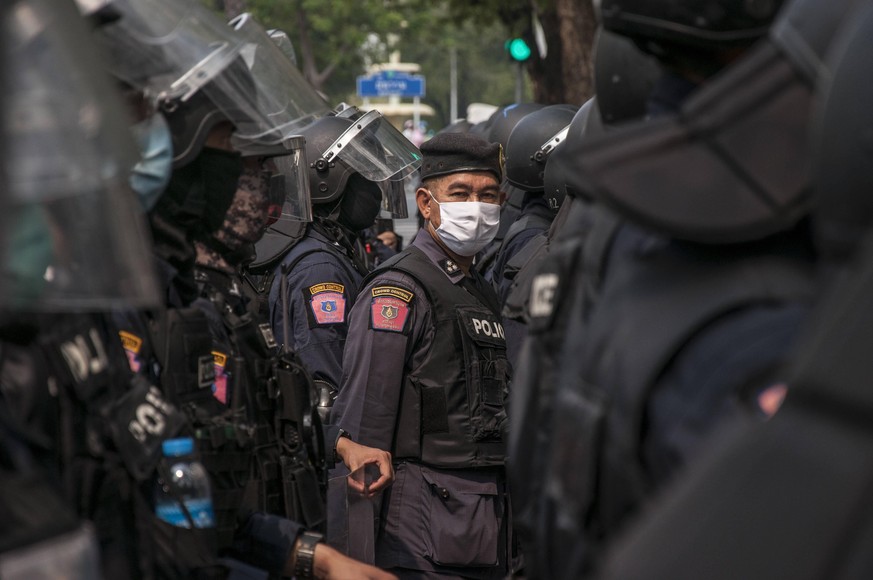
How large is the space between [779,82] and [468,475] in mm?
3598

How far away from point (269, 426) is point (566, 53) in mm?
11917

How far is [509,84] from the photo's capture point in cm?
6838

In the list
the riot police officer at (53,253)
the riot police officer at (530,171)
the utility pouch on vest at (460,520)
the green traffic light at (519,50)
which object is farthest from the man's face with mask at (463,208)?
the green traffic light at (519,50)

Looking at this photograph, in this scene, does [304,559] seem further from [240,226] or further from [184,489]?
[240,226]

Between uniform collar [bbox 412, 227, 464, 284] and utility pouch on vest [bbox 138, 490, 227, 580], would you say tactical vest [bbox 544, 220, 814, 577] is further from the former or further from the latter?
uniform collar [bbox 412, 227, 464, 284]

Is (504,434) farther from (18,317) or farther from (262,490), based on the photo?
(18,317)

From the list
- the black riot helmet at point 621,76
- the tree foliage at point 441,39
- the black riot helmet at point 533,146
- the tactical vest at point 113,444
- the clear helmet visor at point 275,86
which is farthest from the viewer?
the tree foliage at point 441,39

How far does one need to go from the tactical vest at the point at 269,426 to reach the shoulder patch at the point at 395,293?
4.09 ft

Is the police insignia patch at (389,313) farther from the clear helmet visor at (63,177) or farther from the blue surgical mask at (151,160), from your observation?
the clear helmet visor at (63,177)

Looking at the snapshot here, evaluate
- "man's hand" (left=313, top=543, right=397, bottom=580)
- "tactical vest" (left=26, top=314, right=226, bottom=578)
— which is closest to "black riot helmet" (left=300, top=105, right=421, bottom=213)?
"man's hand" (left=313, top=543, right=397, bottom=580)

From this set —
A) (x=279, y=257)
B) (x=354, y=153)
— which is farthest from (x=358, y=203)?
(x=279, y=257)

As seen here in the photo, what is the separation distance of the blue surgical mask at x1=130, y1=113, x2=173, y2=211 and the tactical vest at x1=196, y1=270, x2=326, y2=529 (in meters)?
0.67

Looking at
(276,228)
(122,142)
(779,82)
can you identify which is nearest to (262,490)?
(122,142)

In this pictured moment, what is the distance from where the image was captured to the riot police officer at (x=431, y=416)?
4.96m
